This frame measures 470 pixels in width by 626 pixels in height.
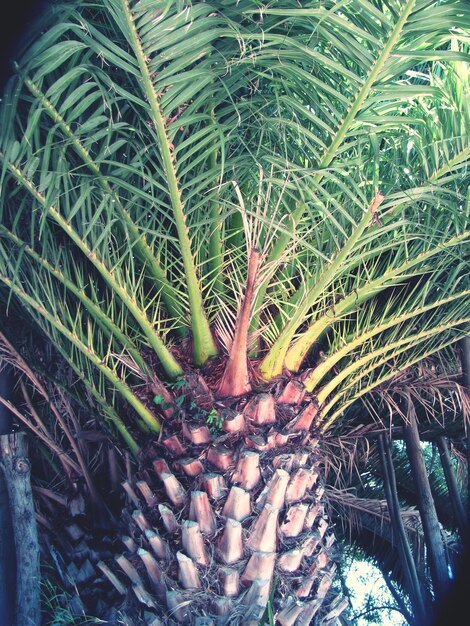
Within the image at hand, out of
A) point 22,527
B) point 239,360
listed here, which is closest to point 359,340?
point 239,360

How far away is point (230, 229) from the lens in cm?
329

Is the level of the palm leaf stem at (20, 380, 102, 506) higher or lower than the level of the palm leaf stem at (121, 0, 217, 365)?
lower

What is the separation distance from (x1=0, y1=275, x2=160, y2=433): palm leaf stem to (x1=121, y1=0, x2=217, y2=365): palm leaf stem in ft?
1.22

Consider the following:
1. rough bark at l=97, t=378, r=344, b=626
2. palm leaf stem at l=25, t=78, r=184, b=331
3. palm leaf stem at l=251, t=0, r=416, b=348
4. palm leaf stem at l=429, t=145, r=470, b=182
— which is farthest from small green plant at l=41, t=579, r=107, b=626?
palm leaf stem at l=429, t=145, r=470, b=182

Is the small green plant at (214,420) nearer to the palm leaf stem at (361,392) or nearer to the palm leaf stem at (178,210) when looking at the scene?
the palm leaf stem at (178,210)

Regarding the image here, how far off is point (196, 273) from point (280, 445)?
93 cm

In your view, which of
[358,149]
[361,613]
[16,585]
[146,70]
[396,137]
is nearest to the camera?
[146,70]

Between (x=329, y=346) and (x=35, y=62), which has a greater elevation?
(x=35, y=62)

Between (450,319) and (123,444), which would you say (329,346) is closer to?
(450,319)

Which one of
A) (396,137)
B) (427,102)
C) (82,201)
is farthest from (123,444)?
(427,102)

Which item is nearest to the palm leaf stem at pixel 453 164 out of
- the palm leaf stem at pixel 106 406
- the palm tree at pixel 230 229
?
the palm tree at pixel 230 229

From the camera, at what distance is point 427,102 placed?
3154mm

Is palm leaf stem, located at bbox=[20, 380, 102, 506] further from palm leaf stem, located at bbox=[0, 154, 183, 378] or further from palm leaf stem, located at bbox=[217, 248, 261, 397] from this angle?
palm leaf stem, located at bbox=[217, 248, 261, 397]

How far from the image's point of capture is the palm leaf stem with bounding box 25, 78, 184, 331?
2490mm
